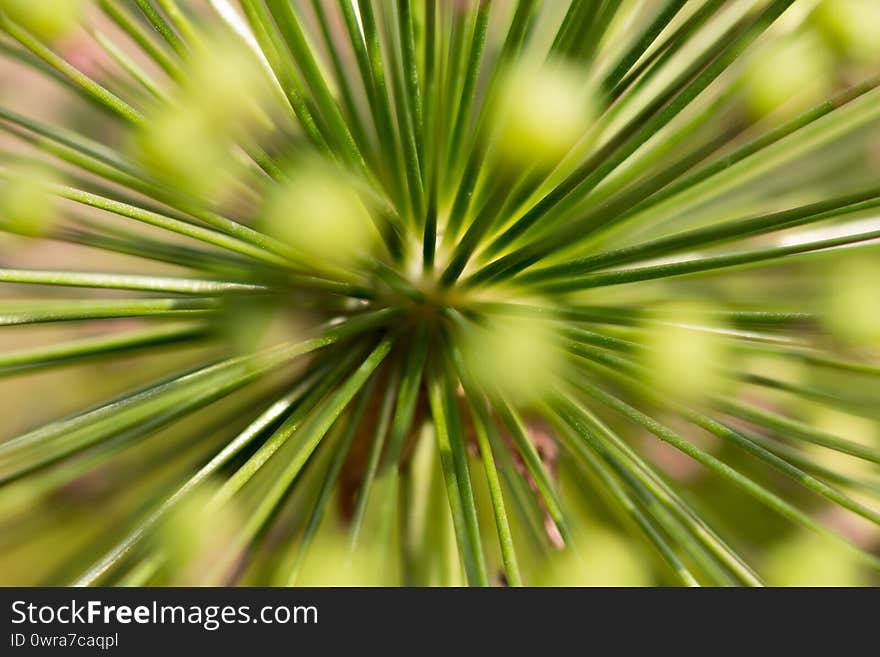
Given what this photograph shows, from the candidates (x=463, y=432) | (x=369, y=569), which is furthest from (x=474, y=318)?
(x=369, y=569)

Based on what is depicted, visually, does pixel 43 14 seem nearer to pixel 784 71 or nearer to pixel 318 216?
pixel 318 216

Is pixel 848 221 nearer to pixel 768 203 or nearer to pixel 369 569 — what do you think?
pixel 768 203

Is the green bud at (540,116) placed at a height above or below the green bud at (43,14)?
above

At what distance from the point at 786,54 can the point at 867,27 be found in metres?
0.05

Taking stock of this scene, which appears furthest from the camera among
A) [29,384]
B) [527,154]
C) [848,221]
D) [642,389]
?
[29,384]

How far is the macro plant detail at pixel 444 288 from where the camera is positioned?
0.51 m

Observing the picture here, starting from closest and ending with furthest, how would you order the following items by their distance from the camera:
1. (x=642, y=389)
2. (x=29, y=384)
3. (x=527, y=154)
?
(x=527, y=154)
(x=642, y=389)
(x=29, y=384)

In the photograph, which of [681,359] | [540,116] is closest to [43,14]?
[540,116]

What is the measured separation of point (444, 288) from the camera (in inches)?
23.6

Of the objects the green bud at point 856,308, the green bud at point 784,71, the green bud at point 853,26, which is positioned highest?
the green bud at point 853,26

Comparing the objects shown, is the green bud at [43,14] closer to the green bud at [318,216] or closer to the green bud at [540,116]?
the green bud at [318,216]

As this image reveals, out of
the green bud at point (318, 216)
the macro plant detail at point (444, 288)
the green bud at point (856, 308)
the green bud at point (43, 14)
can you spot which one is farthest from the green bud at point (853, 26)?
the green bud at point (43, 14)
